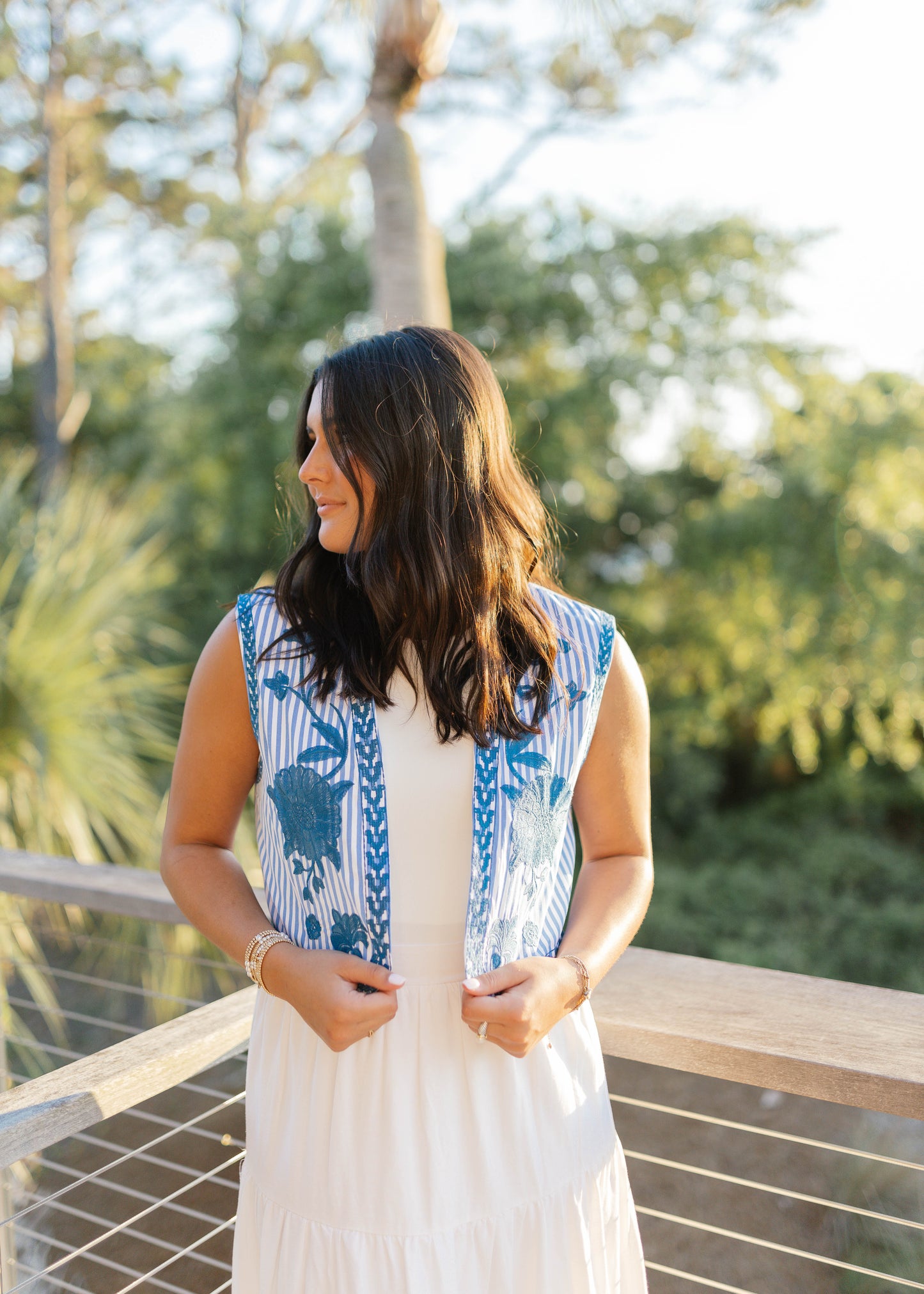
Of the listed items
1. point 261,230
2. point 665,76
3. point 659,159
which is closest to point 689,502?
point 659,159

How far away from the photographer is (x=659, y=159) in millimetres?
7602

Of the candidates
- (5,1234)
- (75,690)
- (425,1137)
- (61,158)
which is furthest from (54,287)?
(425,1137)

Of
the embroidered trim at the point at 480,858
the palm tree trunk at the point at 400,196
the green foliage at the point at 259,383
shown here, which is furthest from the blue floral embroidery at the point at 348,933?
the green foliage at the point at 259,383

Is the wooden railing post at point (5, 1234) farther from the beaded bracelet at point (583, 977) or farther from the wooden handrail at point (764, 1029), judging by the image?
the beaded bracelet at point (583, 977)

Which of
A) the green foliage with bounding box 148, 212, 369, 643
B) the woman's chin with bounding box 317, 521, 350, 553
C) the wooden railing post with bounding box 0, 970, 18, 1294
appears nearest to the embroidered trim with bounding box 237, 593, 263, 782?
the woman's chin with bounding box 317, 521, 350, 553

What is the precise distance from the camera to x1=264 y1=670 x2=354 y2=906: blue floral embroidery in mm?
1045

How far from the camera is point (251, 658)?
1092 mm

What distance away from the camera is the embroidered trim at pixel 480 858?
103cm

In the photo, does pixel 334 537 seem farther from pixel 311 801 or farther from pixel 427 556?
pixel 311 801

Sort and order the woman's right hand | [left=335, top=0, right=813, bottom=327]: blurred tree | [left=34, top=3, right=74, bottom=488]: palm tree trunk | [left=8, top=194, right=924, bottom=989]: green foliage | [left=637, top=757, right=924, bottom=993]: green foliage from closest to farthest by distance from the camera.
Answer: the woman's right hand → [left=335, top=0, right=813, bottom=327]: blurred tree → [left=8, top=194, right=924, bottom=989]: green foliage → [left=637, top=757, right=924, bottom=993]: green foliage → [left=34, top=3, right=74, bottom=488]: palm tree trunk

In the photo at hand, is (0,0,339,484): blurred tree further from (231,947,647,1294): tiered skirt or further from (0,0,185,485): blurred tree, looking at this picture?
(231,947,647,1294): tiered skirt

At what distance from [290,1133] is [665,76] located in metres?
8.68

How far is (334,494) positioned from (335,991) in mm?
537

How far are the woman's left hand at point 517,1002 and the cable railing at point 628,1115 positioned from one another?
36cm
